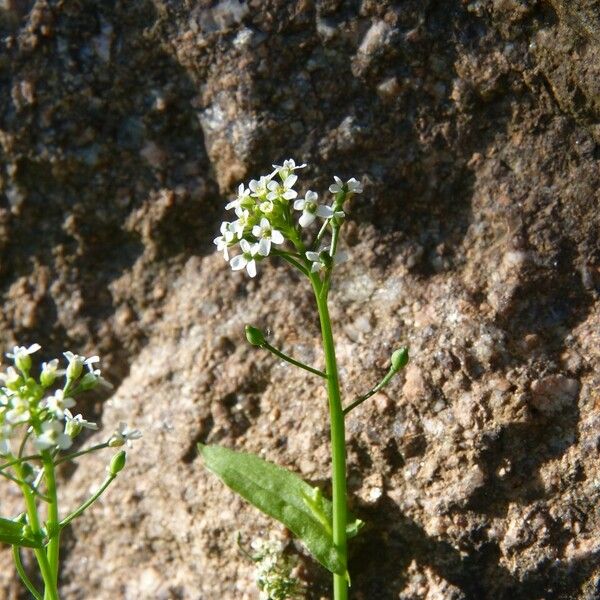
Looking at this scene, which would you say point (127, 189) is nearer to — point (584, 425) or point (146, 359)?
point (146, 359)

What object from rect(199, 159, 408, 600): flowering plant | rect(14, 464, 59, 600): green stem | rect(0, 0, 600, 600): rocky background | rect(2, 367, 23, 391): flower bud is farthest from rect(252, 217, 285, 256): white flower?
rect(14, 464, 59, 600): green stem

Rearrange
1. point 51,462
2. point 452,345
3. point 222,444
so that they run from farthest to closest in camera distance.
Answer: point 222,444 → point 452,345 → point 51,462

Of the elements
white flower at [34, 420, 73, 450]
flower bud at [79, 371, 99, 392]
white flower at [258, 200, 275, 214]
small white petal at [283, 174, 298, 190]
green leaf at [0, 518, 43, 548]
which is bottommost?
green leaf at [0, 518, 43, 548]

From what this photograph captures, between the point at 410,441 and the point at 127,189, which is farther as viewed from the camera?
the point at 127,189

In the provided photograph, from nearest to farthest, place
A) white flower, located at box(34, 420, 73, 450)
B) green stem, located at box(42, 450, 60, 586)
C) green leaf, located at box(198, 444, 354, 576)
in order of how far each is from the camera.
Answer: white flower, located at box(34, 420, 73, 450), green stem, located at box(42, 450, 60, 586), green leaf, located at box(198, 444, 354, 576)

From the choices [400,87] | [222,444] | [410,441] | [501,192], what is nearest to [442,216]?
[501,192]

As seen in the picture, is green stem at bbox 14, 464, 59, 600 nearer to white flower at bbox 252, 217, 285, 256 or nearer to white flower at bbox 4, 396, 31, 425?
white flower at bbox 4, 396, 31, 425
